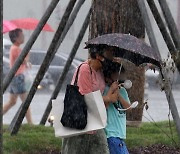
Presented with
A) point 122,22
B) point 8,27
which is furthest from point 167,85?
point 8,27

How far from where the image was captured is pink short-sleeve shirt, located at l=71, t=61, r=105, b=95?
5.61m

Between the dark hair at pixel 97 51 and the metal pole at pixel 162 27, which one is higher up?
the dark hair at pixel 97 51

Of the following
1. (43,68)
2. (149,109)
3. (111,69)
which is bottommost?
(149,109)

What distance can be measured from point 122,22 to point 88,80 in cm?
264

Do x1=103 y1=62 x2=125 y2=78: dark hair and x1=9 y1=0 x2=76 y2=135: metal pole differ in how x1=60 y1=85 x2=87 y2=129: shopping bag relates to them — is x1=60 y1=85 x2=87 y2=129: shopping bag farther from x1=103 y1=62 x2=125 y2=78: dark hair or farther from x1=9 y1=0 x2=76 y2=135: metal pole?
x1=9 y1=0 x2=76 y2=135: metal pole

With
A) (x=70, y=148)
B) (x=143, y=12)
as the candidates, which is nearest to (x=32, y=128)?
(x=143, y=12)

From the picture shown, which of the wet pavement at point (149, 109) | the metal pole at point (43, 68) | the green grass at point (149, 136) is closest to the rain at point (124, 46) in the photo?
the metal pole at point (43, 68)

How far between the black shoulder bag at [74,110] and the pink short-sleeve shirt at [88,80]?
0.06 m

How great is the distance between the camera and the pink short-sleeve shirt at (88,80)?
5.61 meters

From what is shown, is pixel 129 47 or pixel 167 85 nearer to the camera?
pixel 129 47

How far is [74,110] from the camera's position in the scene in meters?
5.53

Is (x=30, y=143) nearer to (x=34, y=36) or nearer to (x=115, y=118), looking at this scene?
(x=34, y=36)

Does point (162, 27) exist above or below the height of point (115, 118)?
below

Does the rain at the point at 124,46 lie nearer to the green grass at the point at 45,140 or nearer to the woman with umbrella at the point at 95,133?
the woman with umbrella at the point at 95,133
